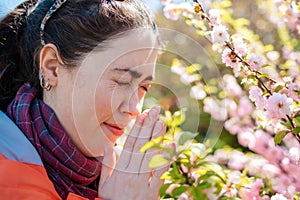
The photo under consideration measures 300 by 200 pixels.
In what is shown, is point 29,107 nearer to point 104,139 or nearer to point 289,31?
point 104,139

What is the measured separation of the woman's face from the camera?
5.50 feet

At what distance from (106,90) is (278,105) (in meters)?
0.47

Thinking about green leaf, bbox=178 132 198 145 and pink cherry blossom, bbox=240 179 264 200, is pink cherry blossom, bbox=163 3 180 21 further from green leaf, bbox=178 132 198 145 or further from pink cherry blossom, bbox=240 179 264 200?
green leaf, bbox=178 132 198 145

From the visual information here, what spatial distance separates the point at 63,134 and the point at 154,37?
38cm

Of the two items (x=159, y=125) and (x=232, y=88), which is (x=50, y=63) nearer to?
(x=159, y=125)

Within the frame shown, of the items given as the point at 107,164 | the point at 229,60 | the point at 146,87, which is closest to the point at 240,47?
the point at 229,60

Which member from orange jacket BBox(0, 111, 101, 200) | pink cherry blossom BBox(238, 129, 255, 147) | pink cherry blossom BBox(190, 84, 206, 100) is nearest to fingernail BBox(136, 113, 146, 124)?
orange jacket BBox(0, 111, 101, 200)

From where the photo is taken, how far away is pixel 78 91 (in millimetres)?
1732

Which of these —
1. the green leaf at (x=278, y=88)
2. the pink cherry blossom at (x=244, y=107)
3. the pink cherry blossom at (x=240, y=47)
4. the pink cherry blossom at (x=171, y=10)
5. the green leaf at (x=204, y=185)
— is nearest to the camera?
the green leaf at (x=204, y=185)

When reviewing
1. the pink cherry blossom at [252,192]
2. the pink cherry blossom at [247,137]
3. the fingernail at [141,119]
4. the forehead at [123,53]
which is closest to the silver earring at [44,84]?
the forehead at [123,53]

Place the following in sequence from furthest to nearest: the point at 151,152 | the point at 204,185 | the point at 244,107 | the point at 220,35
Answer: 1. the point at 244,107
2. the point at 220,35
3. the point at 151,152
4. the point at 204,185

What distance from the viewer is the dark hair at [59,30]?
5.82 ft

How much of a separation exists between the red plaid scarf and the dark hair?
0.48 feet

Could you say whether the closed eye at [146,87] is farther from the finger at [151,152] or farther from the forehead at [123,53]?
the finger at [151,152]
